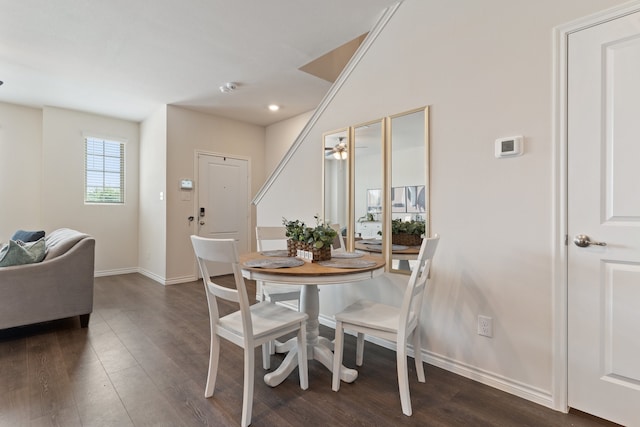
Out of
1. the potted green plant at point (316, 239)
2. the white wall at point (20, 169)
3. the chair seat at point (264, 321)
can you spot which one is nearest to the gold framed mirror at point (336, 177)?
the potted green plant at point (316, 239)

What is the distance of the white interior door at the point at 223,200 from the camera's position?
4.79 m

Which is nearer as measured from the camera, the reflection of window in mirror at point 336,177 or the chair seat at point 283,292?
the chair seat at point 283,292

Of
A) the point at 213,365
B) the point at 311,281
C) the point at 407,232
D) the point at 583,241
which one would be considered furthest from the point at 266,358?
the point at 583,241

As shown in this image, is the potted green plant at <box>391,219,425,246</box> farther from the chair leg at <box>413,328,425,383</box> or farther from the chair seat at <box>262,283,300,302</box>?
the chair seat at <box>262,283,300,302</box>

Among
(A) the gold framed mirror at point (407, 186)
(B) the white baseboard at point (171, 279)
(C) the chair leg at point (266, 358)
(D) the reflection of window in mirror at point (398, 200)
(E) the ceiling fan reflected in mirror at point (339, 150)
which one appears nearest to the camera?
(C) the chair leg at point (266, 358)

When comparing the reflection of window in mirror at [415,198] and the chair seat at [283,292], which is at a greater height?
the reflection of window in mirror at [415,198]

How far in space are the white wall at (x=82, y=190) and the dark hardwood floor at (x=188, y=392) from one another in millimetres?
2537

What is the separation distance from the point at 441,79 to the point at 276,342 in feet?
7.36

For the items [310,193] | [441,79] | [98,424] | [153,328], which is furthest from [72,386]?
[441,79]

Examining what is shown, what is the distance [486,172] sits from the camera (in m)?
1.86

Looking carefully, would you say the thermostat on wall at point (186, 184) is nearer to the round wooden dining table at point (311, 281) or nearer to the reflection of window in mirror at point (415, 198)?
the round wooden dining table at point (311, 281)

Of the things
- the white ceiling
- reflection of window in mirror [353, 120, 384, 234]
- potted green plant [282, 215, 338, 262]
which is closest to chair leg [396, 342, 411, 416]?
potted green plant [282, 215, 338, 262]

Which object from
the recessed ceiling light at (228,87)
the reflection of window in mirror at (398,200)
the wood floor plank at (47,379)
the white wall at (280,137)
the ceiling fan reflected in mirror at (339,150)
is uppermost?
the recessed ceiling light at (228,87)

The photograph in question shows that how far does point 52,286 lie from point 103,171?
119 inches
